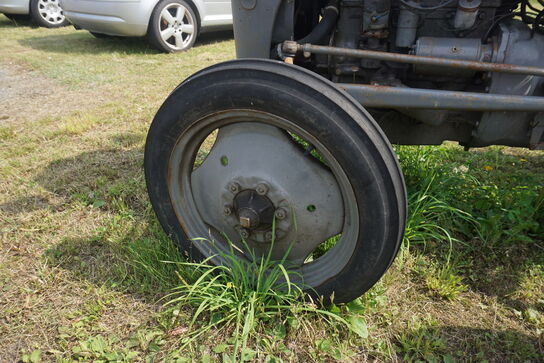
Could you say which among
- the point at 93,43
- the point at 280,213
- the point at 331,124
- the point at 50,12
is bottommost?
the point at 280,213

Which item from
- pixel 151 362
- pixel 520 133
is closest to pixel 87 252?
pixel 151 362

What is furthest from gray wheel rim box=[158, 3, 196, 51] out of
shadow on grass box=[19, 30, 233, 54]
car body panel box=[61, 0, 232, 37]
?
shadow on grass box=[19, 30, 233, 54]

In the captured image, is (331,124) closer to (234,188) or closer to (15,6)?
(234,188)

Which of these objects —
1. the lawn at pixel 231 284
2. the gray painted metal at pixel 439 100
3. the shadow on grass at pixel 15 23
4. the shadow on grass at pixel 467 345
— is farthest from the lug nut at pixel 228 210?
the shadow on grass at pixel 15 23

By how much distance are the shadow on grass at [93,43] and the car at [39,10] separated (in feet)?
4.49

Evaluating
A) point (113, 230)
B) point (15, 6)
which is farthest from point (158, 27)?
point (15, 6)

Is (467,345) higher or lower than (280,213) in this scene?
lower

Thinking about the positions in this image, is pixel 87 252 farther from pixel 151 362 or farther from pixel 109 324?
pixel 151 362

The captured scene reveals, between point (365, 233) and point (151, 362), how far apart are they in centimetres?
105

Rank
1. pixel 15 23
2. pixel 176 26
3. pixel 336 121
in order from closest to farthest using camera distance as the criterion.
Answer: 1. pixel 336 121
2. pixel 176 26
3. pixel 15 23

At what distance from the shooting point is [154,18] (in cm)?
682

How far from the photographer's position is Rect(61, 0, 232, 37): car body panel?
21.7 ft

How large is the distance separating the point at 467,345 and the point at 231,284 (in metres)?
1.07

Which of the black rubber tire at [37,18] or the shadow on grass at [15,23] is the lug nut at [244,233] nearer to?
the black rubber tire at [37,18]
